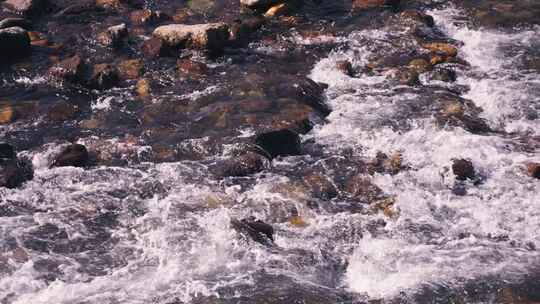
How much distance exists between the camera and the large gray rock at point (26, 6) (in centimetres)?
1552

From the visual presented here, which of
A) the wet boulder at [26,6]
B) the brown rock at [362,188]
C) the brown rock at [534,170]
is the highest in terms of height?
the wet boulder at [26,6]

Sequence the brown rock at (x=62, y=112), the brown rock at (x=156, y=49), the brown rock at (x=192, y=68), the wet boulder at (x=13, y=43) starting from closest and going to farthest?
1. the brown rock at (x=62, y=112)
2. the brown rock at (x=192, y=68)
3. the wet boulder at (x=13, y=43)
4. the brown rock at (x=156, y=49)

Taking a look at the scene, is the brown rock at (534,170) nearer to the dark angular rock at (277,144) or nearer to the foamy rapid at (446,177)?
the foamy rapid at (446,177)

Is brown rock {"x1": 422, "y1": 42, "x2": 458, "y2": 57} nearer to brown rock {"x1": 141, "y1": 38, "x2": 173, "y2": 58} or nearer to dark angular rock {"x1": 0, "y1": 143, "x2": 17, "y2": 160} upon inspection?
brown rock {"x1": 141, "y1": 38, "x2": 173, "y2": 58}

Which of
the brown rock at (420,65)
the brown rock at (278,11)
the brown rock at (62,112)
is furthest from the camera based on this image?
the brown rock at (278,11)

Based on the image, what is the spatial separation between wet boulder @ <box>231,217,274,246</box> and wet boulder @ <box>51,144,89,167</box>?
3279 millimetres

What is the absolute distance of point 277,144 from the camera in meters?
10.6

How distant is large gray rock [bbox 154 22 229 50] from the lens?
13609mm

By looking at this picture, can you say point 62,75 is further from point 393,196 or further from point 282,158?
point 393,196

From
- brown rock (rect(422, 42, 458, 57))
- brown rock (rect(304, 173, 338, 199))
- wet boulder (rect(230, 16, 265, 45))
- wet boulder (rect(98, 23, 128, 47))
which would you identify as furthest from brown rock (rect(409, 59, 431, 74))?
wet boulder (rect(98, 23, 128, 47))

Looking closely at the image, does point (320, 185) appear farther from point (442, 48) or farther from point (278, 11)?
point (278, 11)

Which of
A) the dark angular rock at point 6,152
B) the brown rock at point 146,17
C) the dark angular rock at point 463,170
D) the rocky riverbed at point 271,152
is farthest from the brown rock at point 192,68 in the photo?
the dark angular rock at point 463,170

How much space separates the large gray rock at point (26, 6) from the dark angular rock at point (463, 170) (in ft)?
38.1

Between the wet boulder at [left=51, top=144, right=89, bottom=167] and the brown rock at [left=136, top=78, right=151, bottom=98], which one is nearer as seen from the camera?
the wet boulder at [left=51, top=144, right=89, bottom=167]
